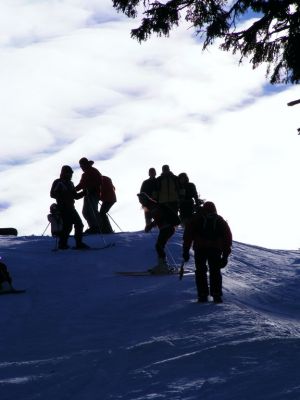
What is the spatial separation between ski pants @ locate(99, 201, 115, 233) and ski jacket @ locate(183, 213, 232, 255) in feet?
28.1

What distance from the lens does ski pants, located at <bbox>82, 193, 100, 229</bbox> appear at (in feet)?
65.4

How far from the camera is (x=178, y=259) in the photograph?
57.1 feet

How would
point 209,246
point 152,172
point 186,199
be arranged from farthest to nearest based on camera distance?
point 152,172 < point 186,199 < point 209,246

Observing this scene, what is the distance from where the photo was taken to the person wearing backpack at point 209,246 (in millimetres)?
12148

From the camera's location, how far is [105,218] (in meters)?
21.1

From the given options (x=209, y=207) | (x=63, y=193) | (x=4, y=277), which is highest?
(x=63, y=193)

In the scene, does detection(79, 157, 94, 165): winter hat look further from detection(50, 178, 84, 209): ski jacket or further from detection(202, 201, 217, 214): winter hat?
detection(202, 201, 217, 214): winter hat

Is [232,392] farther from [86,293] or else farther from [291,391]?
[86,293]

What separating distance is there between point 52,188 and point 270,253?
632 cm

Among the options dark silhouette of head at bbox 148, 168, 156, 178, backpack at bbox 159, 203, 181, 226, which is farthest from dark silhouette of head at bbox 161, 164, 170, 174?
backpack at bbox 159, 203, 181, 226

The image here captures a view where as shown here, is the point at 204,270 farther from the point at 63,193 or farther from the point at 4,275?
the point at 63,193

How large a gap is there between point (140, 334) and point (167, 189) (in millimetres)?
7643

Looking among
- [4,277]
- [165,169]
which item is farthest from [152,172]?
[4,277]

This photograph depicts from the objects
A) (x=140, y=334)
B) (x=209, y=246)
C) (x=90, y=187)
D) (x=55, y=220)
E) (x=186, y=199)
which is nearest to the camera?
(x=140, y=334)
